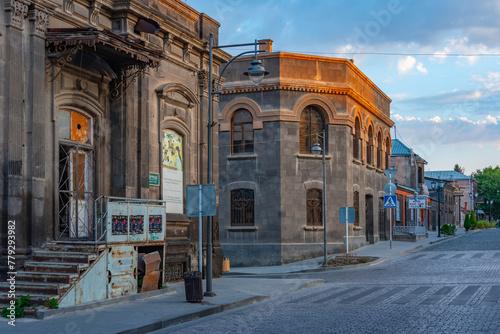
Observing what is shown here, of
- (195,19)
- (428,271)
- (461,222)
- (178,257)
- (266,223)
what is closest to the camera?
(178,257)

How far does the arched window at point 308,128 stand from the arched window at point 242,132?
8.70 ft

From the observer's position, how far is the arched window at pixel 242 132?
111ft

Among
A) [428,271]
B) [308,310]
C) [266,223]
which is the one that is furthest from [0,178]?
[266,223]

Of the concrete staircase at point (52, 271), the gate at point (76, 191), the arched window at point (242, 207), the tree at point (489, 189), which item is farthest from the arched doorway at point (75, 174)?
the tree at point (489, 189)

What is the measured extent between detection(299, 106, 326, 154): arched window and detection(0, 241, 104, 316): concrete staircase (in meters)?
20.5

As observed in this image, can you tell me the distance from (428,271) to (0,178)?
16.1 meters

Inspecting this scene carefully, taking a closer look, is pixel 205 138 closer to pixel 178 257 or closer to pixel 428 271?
pixel 178 257

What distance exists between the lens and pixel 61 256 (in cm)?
1427

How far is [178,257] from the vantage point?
20.2m

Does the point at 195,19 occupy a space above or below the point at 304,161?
above

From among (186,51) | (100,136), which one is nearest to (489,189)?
(186,51)

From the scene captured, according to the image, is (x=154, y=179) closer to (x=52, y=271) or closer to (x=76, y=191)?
(x=76, y=191)

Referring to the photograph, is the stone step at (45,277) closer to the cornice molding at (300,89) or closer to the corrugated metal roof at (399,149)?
the cornice molding at (300,89)

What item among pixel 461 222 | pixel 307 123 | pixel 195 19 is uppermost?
pixel 195 19
